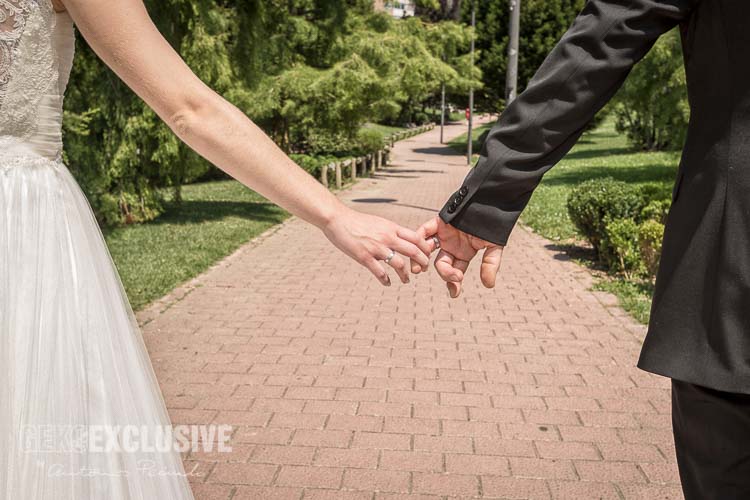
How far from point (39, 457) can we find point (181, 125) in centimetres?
84

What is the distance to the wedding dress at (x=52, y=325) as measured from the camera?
1.72 m

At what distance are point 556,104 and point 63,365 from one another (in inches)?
54.0

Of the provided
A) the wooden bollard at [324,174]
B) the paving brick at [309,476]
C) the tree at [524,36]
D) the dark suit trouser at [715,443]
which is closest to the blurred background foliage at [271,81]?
the wooden bollard at [324,174]

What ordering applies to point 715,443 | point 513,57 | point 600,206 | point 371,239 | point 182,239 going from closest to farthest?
point 715,443
point 371,239
point 600,206
point 182,239
point 513,57

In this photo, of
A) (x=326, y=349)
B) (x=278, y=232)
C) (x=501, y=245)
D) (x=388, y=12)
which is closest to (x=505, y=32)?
(x=388, y=12)

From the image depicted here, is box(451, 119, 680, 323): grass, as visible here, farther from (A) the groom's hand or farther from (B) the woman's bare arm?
(B) the woman's bare arm

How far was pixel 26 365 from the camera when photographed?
1736 millimetres

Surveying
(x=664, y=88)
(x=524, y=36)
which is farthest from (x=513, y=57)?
(x=524, y=36)

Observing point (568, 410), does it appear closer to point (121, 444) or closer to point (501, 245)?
point (501, 245)

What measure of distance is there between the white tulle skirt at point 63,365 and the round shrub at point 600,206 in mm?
7585

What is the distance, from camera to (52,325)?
1.76 meters

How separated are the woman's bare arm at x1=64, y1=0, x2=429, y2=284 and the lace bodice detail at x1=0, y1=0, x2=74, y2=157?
0.13m

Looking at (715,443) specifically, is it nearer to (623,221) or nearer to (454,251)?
(454,251)

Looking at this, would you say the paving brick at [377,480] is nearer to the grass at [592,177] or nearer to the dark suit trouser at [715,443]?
the dark suit trouser at [715,443]
